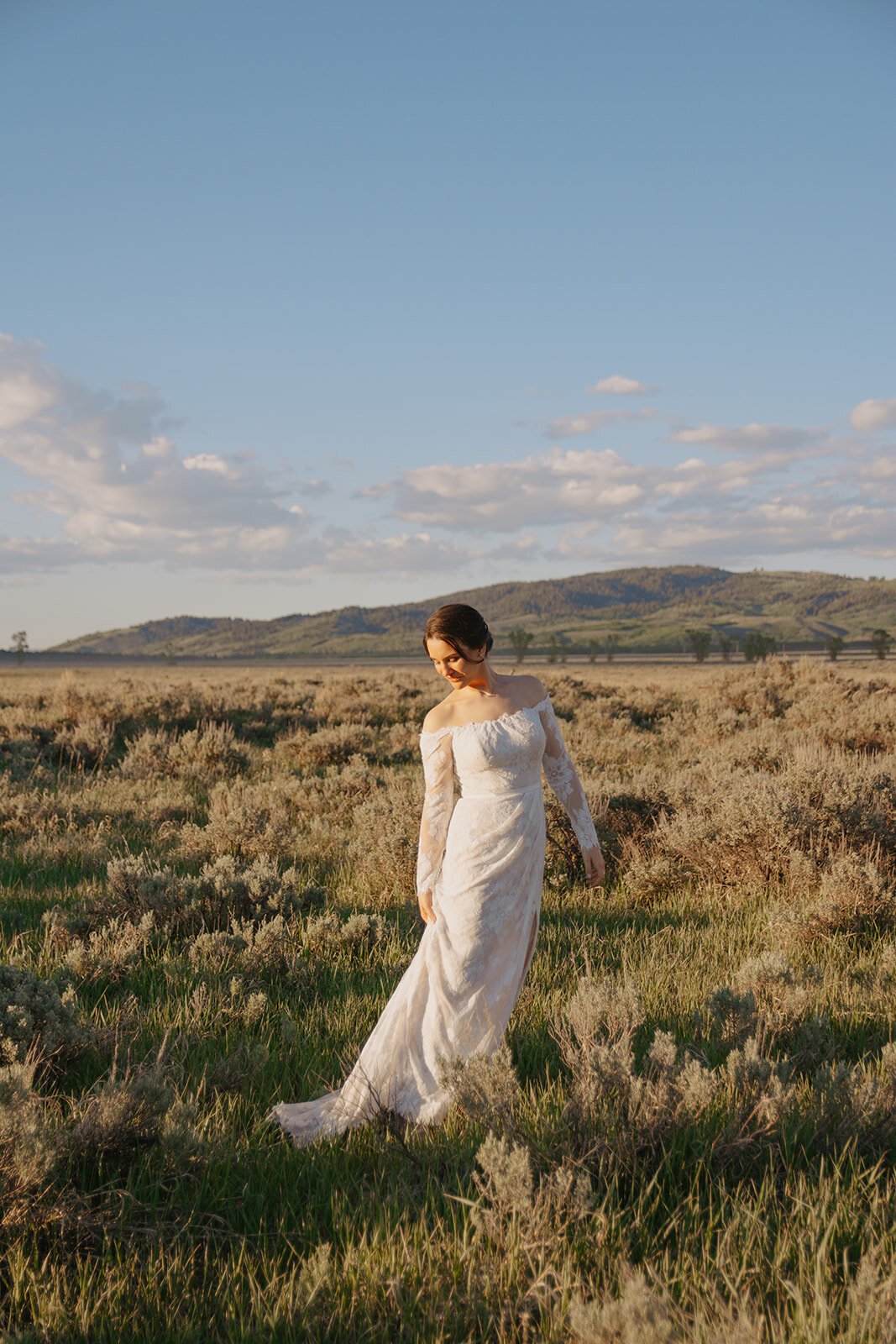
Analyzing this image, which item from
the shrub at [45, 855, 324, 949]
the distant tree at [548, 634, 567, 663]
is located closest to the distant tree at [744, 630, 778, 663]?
the distant tree at [548, 634, 567, 663]

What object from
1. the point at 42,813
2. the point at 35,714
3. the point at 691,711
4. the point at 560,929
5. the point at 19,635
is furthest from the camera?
the point at 19,635

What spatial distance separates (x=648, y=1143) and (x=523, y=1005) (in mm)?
1411

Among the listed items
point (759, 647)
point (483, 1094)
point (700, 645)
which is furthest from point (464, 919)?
point (700, 645)

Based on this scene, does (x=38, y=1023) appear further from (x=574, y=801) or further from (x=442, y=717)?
(x=574, y=801)

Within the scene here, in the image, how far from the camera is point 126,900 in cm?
532

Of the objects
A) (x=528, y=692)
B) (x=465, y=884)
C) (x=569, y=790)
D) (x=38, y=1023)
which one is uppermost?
(x=528, y=692)

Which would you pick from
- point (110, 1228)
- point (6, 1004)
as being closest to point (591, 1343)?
point (110, 1228)

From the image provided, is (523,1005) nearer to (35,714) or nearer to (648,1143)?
(648,1143)

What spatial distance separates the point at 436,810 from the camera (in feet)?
11.9

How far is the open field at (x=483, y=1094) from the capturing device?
6.79 feet

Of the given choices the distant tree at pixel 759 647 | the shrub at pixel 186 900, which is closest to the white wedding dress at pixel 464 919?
the shrub at pixel 186 900

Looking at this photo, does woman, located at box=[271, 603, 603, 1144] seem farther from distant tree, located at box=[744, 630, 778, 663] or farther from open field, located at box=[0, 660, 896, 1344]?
distant tree, located at box=[744, 630, 778, 663]

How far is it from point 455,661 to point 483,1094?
1.81 metres

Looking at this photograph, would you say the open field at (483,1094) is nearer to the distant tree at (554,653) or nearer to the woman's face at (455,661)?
the woman's face at (455,661)
